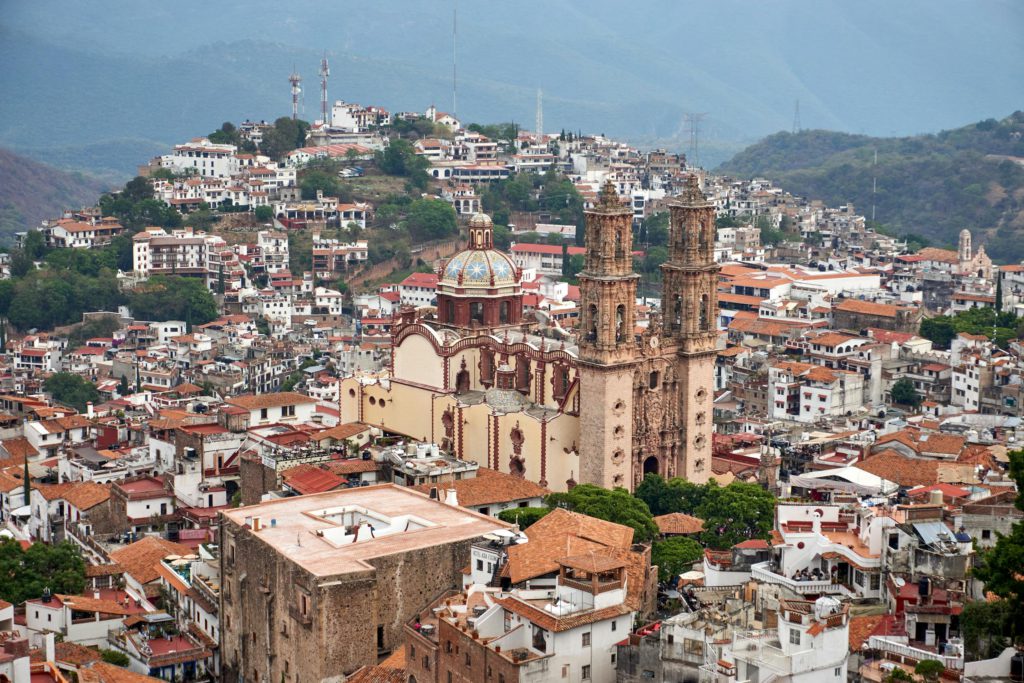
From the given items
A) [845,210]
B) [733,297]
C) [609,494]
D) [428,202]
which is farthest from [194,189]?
[609,494]

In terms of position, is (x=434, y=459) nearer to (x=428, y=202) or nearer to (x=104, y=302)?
(x=104, y=302)

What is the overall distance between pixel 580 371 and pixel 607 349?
50.7 inches

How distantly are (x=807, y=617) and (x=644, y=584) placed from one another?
24.6ft

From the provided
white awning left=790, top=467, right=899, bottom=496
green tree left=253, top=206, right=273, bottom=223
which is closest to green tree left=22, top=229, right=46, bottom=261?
green tree left=253, top=206, right=273, bottom=223

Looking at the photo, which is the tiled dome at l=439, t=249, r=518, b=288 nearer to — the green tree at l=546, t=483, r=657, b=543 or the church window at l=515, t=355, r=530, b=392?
the church window at l=515, t=355, r=530, b=392

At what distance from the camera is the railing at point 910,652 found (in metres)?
26.0

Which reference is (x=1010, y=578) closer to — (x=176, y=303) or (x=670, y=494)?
(x=670, y=494)

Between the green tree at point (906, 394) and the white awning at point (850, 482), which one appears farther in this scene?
the green tree at point (906, 394)

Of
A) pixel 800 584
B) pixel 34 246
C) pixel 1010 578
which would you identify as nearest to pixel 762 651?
pixel 1010 578

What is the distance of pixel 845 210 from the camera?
420 feet

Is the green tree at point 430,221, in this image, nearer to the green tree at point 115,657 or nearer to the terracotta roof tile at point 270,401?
the terracotta roof tile at point 270,401

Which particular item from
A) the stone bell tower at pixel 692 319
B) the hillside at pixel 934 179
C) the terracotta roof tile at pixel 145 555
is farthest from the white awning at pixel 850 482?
the hillside at pixel 934 179

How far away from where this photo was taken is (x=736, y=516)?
4144 cm

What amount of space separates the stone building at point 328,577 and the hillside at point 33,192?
124 meters
